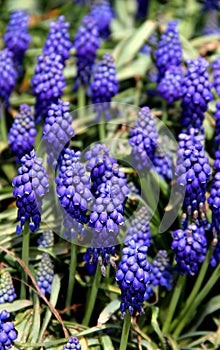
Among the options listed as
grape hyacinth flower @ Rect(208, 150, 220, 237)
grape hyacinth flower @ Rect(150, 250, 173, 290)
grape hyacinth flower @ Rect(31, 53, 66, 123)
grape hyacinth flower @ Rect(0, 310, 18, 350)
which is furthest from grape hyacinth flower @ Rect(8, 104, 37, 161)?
grape hyacinth flower @ Rect(208, 150, 220, 237)

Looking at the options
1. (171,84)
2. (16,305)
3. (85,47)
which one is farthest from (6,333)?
(85,47)

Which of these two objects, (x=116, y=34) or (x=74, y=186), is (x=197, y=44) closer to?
(x=116, y=34)

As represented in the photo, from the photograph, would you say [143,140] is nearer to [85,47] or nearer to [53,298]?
[53,298]

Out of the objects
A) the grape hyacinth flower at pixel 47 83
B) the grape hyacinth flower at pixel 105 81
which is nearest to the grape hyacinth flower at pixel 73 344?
the grape hyacinth flower at pixel 47 83

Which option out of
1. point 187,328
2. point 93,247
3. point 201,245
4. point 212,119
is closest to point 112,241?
point 93,247

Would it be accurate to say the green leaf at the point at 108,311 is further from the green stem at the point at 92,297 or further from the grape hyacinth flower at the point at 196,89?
the grape hyacinth flower at the point at 196,89

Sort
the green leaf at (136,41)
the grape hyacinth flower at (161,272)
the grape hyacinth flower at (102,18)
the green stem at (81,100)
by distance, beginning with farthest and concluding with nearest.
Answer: the grape hyacinth flower at (102,18) → the green leaf at (136,41) → the green stem at (81,100) → the grape hyacinth flower at (161,272)

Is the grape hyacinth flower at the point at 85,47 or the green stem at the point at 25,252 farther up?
the grape hyacinth flower at the point at 85,47
